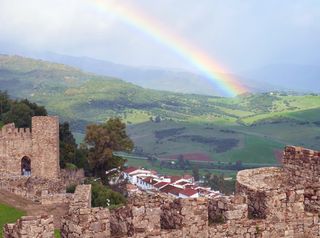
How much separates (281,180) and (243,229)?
4187 mm

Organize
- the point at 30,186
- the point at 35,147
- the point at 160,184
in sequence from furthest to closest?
the point at 160,184, the point at 35,147, the point at 30,186

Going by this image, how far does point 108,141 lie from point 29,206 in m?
13.7

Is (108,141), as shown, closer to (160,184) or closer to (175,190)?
(175,190)

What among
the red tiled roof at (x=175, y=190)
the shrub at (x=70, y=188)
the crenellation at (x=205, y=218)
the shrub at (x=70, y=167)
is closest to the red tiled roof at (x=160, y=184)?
the red tiled roof at (x=175, y=190)

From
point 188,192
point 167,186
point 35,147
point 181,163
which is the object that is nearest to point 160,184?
point 167,186

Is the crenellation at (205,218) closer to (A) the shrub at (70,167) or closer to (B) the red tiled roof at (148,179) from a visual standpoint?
(A) the shrub at (70,167)

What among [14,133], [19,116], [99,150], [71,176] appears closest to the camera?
[14,133]

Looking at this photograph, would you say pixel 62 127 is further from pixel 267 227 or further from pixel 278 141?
pixel 278 141

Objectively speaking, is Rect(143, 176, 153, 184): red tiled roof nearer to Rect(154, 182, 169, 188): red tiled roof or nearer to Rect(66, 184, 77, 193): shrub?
Rect(154, 182, 169, 188): red tiled roof

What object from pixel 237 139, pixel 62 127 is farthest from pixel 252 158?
pixel 62 127

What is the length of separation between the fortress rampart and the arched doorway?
3516cm

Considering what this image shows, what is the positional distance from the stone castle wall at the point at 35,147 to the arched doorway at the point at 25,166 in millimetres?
869

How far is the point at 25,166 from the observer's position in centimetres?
4594

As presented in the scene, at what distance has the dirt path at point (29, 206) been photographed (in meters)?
30.7
